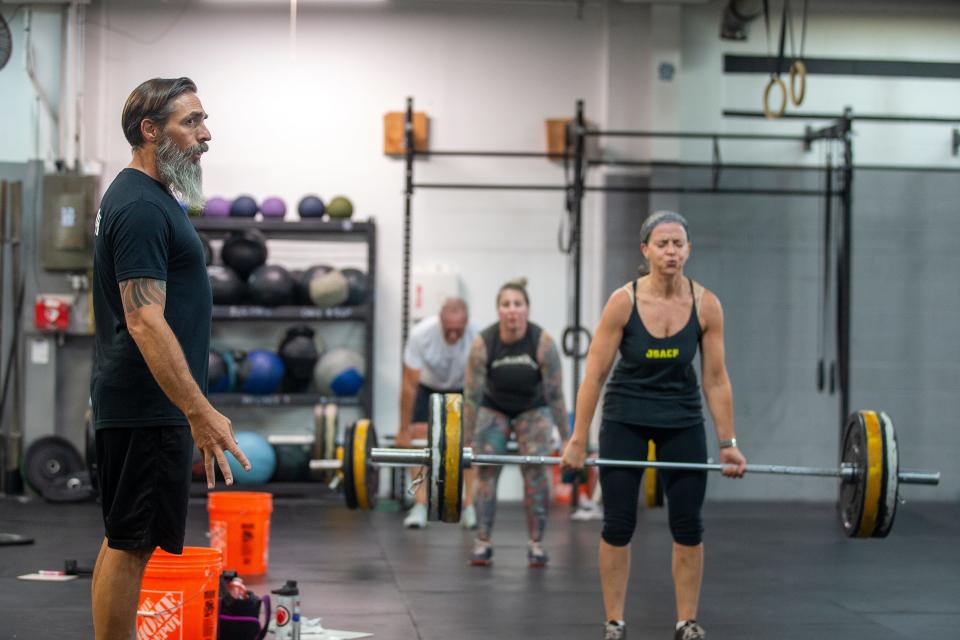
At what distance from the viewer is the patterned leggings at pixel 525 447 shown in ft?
16.4

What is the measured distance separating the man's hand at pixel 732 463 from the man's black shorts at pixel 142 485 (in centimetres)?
173

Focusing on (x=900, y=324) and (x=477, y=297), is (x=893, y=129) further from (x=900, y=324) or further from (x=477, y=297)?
(x=477, y=297)

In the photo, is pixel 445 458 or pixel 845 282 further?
pixel 845 282

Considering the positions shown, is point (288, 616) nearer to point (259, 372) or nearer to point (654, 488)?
point (654, 488)

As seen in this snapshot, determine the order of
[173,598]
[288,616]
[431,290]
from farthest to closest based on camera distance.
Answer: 1. [431,290]
2. [288,616]
3. [173,598]

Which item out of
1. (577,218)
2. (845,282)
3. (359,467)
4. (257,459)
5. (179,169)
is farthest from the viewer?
(845,282)

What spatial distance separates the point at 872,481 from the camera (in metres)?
3.47

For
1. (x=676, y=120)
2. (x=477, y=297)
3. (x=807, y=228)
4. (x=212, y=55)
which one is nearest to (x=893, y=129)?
(x=807, y=228)

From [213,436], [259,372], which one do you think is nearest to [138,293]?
[213,436]

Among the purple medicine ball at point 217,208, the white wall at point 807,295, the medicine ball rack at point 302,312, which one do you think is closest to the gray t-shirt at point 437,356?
the medicine ball rack at point 302,312

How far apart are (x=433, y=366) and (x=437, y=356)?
62 millimetres

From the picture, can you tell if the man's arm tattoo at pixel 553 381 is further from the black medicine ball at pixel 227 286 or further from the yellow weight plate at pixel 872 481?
the black medicine ball at pixel 227 286

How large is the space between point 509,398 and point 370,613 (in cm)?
129

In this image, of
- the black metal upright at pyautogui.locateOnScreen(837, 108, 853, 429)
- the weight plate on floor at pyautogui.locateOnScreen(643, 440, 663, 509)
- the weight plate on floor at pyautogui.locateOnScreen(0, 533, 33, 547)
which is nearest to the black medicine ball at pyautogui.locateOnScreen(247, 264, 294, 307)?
the weight plate on floor at pyautogui.locateOnScreen(0, 533, 33, 547)
